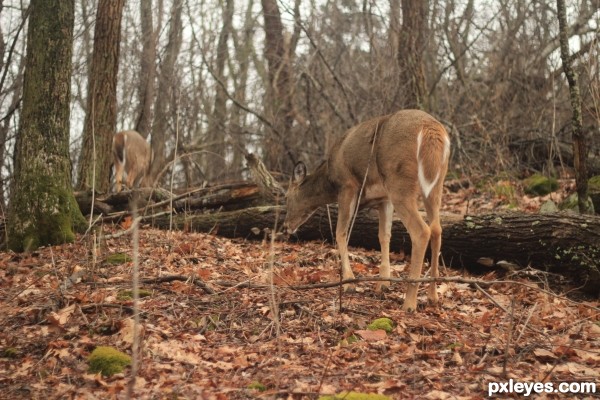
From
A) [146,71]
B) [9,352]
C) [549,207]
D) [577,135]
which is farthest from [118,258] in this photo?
[146,71]

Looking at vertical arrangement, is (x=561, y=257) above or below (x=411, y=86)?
below

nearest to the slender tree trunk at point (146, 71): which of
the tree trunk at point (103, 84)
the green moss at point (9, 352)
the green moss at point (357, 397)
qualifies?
the tree trunk at point (103, 84)

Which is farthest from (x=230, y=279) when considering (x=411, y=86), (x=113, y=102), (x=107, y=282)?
(x=411, y=86)

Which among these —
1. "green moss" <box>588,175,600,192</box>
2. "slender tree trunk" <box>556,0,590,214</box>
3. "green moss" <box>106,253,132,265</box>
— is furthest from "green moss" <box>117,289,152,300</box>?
"green moss" <box>588,175,600,192</box>

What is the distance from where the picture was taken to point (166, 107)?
1734 centimetres

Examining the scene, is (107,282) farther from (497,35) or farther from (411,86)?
(497,35)

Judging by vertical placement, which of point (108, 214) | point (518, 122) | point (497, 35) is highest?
point (497, 35)

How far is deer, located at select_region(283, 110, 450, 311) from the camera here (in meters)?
6.39

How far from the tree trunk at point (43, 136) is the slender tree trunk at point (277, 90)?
7.71m

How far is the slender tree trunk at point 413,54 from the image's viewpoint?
13.6m

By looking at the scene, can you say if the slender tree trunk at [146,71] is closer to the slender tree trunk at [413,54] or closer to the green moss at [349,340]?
the slender tree trunk at [413,54]

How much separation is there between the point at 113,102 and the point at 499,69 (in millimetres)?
8760

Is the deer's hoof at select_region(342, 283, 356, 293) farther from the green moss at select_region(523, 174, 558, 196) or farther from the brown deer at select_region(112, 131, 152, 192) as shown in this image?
the brown deer at select_region(112, 131, 152, 192)

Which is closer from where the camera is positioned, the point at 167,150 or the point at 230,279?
the point at 230,279
